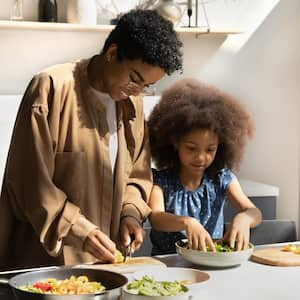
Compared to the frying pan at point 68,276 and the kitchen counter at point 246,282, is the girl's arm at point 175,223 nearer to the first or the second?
the kitchen counter at point 246,282

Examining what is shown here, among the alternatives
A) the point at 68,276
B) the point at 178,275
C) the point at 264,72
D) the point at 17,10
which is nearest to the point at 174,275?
the point at 178,275

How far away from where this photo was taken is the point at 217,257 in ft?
5.92

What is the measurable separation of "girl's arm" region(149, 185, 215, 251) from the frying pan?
0.42 metres

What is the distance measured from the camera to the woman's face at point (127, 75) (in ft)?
6.02

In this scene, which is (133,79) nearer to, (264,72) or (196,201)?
(196,201)

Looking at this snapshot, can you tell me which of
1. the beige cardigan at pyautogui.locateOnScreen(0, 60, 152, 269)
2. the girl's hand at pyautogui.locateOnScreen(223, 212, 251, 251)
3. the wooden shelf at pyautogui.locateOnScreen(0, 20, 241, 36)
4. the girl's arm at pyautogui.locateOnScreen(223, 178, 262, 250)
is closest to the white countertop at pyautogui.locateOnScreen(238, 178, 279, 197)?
the wooden shelf at pyautogui.locateOnScreen(0, 20, 241, 36)

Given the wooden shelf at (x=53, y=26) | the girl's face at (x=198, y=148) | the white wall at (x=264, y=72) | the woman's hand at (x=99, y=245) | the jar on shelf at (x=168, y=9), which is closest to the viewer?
the woman's hand at (x=99, y=245)

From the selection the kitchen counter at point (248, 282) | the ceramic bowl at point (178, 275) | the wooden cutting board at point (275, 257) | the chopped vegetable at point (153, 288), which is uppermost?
the chopped vegetable at point (153, 288)

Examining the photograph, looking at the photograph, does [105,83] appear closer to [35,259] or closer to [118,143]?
[118,143]

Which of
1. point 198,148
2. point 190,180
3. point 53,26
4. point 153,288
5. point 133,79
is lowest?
point 153,288

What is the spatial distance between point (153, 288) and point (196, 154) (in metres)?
0.91

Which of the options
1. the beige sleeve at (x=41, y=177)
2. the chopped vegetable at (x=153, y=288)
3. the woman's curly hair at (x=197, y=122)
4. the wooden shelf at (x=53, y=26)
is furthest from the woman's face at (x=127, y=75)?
the wooden shelf at (x=53, y=26)

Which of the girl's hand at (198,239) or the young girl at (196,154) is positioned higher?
the young girl at (196,154)

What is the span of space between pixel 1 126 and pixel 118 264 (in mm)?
1731
